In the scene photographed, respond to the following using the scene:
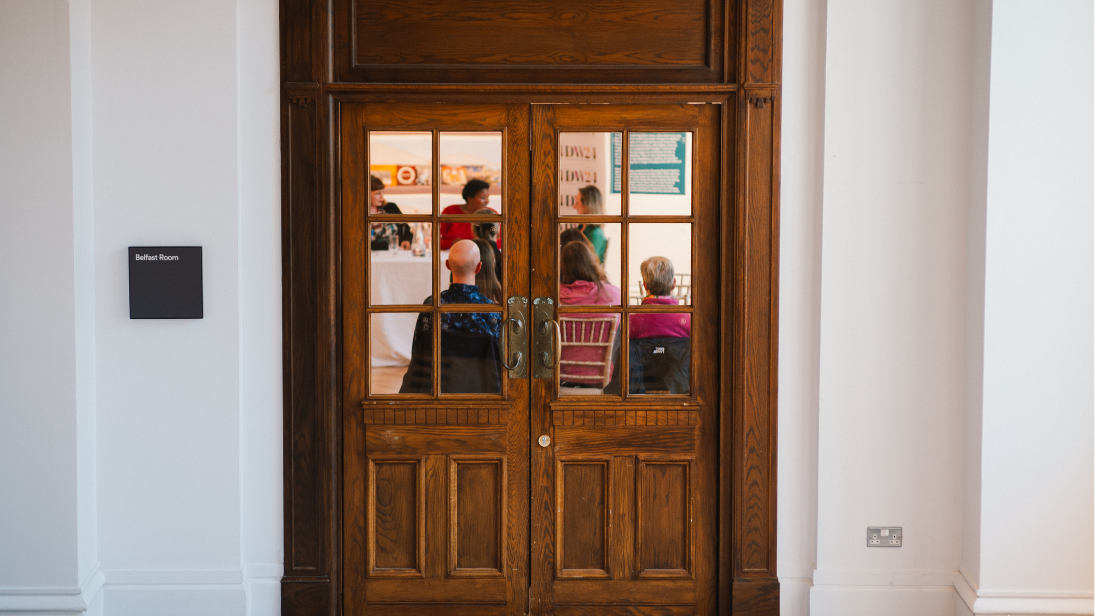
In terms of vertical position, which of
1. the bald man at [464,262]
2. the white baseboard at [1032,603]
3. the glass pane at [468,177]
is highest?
the glass pane at [468,177]

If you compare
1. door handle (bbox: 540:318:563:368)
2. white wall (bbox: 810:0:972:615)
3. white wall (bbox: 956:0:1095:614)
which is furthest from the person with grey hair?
white wall (bbox: 956:0:1095:614)

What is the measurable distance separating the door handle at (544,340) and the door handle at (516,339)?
4 centimetres

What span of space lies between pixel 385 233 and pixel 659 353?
1.25 meters

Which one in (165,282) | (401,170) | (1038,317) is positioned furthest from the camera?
(401,170)

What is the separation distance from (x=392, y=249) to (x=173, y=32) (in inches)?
46.5

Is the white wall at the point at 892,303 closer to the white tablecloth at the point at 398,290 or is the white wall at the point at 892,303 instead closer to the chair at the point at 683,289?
the chair at the point at 683,289

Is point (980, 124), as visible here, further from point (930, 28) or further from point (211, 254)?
point (211, 254)

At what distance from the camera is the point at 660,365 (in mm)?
2758

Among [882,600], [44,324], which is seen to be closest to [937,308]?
[882,600]

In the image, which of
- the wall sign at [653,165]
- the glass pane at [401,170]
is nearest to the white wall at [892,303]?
the wall sign at [653,165]

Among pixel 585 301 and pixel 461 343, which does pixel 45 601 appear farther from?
pixel 585 301

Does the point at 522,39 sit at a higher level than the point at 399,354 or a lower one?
higher

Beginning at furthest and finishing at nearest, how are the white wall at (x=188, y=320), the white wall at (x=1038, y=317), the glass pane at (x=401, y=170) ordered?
the glass pane at (x=401, y=170) < the white wall at (x=188, y=320) < the white wall at (x=1038, y=317)

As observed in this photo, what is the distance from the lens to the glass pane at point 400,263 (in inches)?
107
